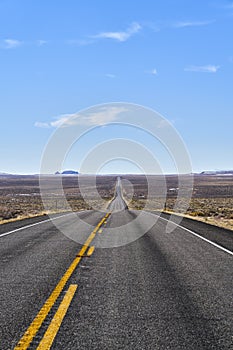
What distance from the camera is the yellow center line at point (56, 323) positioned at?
420 cm

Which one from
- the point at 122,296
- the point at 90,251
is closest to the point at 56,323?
the point at 122,296

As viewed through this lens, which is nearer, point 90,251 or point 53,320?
point 53,320

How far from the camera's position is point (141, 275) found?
7.72 metres

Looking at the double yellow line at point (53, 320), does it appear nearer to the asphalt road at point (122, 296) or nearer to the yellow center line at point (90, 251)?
the asphalt road at point (122, 296)

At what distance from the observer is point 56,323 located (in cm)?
485

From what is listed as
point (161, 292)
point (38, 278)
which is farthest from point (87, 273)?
point (161, 292)

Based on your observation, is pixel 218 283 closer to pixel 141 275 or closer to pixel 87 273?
pixel 141 275

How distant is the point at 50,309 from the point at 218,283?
3.33m

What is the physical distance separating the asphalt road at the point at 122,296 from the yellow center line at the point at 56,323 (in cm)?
3

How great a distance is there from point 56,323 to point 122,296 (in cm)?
159

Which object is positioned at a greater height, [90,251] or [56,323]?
[56,323]

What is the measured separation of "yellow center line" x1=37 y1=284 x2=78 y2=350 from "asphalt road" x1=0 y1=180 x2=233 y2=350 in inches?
1.1

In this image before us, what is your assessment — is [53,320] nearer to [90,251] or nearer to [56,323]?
[56,323]

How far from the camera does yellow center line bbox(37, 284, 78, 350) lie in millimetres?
4203
